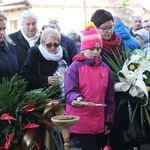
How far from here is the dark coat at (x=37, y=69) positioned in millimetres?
3566

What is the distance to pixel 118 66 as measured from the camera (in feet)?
12.1

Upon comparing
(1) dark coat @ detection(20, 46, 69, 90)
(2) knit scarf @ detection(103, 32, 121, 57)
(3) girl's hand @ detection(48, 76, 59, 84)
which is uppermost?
(2) knit scarf @ detection(103, 32, 121, 57)

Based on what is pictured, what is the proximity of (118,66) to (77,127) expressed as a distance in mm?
886

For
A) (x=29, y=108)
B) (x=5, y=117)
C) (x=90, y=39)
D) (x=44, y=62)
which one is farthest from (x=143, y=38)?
(x=5, y=117)

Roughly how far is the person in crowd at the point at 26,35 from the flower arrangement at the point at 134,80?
1.07 meters

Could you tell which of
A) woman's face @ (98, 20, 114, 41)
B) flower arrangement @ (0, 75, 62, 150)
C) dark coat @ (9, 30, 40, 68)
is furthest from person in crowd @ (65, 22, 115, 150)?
dark coat @ (9, 30, 40, 68)

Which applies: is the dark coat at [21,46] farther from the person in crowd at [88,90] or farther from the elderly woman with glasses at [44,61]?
the person in crowd at [88,90]

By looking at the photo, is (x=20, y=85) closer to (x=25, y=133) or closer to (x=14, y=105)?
(x=14, y=105)

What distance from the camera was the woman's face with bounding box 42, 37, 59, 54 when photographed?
11.6ft

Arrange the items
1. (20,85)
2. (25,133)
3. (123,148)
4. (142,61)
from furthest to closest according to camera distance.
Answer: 1. (123,148)
2. (142,61)
3. (20,85)
4. (25,133)

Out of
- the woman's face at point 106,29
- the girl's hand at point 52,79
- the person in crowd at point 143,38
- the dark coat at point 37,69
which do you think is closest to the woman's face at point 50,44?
the dark coat at point 37,69

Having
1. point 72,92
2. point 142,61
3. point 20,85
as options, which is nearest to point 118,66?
point 142,61

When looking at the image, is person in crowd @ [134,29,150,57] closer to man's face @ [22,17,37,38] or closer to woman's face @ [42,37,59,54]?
man's face @ [22,17,37,38]

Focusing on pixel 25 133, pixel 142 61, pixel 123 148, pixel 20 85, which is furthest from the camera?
pixel 123 148
